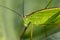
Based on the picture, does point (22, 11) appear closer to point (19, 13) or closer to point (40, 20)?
point (19, 13)

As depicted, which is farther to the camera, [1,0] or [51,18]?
[1,0]

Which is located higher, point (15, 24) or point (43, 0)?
point (43, 0)

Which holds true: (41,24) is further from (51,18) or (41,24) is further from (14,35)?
(14,35)

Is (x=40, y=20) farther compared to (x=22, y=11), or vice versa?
(x=22, y=11)

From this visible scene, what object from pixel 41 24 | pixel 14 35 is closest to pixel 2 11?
pixel 14 35

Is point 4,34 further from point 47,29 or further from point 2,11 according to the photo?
point 47,29

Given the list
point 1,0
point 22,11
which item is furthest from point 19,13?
point 1,0

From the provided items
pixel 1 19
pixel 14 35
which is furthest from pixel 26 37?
pixel 1 19

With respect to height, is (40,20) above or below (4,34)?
above
